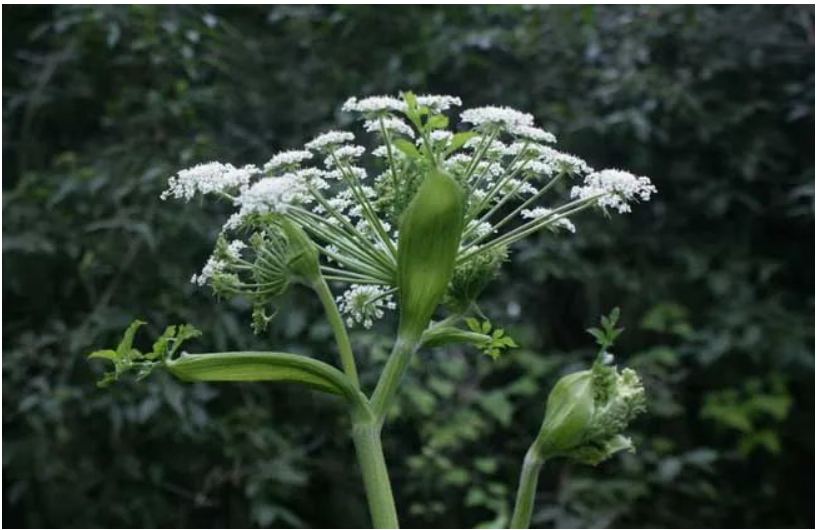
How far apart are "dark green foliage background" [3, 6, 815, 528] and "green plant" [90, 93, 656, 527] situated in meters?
0.97

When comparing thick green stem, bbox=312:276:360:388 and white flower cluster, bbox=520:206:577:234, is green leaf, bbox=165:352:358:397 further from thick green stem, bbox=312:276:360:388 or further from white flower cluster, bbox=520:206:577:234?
white flower cluster, bbox=520:206:577:234

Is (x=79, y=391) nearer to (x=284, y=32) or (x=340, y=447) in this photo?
(x=340, y=447)

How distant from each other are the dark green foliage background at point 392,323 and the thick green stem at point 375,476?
3.23 feet

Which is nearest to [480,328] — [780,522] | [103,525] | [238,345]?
[238,345]

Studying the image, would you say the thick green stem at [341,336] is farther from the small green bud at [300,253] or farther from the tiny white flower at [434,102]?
the tiny white flower at [434,102]

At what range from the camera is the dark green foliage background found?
1.69 meters

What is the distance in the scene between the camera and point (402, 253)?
21.6 inches

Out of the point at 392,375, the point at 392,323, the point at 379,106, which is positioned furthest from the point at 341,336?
the point at 392,323

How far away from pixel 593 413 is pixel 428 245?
15cm

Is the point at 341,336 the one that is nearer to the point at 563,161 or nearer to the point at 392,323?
the point at 563,161

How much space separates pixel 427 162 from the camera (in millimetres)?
568

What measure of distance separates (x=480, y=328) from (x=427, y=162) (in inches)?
5.2

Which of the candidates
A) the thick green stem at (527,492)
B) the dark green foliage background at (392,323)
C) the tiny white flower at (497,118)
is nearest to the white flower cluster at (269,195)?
the tiny white flower at (497,118)

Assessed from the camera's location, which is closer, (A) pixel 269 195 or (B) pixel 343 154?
(A) pixel 269 195
